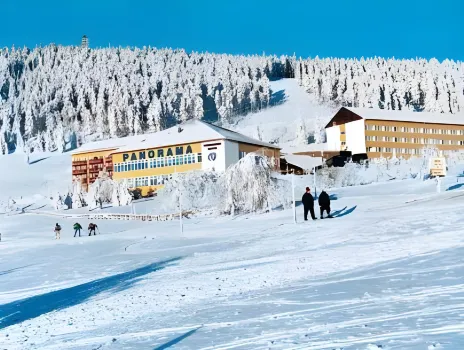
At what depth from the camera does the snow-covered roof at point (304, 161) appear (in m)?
72.3

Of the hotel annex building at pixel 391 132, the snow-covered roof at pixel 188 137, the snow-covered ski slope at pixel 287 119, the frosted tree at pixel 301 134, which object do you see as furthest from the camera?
the snow-covered ski slope at pixel 287 119

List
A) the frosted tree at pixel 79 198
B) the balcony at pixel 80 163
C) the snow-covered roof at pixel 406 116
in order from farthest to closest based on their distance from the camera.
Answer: the balcony at pixel 80 163 < the snow-covered roof at pixel 406 116 < the frosted tree at pixel 79 198

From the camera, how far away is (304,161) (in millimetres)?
75000

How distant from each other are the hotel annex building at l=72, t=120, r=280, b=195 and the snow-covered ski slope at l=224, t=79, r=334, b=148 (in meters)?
33.6

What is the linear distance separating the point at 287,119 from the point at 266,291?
11458cm

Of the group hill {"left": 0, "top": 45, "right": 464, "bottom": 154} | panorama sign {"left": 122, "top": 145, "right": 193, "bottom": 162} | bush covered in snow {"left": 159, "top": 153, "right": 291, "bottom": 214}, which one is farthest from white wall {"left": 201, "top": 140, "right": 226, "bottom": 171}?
Result: hill {"left": 0, "top": 45, "right": 464, "bottom": 154}

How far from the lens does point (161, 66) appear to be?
15962 cm

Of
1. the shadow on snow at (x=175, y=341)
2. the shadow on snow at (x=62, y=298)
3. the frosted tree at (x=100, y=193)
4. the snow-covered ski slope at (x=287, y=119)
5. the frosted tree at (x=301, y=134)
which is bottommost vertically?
the shadow on snow at (x=62, y=298)

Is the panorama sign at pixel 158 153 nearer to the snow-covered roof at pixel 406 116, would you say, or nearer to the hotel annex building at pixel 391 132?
the hotel annex building at pixel 391 132

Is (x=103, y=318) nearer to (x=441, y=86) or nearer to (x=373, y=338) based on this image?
(x=373, y=338)

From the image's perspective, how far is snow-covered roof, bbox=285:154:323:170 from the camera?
7231 cm

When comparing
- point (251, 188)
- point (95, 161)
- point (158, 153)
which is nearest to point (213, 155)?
point (158, 153)

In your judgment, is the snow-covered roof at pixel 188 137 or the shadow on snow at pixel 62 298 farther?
the snow-covered roof at pixel 188 137

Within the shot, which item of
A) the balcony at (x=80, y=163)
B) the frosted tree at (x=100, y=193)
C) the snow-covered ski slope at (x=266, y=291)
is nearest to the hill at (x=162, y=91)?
the balcony at (x=80, y=163)
